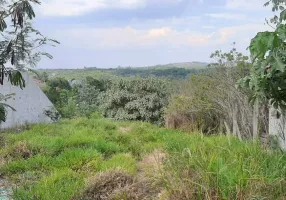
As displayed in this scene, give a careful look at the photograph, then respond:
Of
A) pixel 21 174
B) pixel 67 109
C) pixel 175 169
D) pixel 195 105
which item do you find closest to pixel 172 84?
pixel 195 105

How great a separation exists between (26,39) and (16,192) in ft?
6.82

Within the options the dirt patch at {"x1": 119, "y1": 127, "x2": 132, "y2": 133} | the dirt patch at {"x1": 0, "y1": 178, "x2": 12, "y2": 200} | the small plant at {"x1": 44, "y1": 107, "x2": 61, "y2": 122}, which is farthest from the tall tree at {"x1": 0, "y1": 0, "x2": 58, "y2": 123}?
the small plant at {"x1": 44, "y1": 107, "x2": 61, "y2": 122}

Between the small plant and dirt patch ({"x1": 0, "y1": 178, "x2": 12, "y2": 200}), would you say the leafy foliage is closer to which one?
dirt patch ({"x1": 0, "y1": 178, "x2": 12, "y2": 200})

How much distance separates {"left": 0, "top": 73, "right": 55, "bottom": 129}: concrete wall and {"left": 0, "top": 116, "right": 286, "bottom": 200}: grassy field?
473cm

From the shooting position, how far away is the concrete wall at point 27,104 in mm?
11062

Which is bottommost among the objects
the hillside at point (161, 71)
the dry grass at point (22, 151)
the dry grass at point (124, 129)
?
the dry grass at point (124, 129)

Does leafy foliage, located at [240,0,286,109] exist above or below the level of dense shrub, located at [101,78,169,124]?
above

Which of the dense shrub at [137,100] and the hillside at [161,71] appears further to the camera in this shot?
the dense shrub at [137,100]

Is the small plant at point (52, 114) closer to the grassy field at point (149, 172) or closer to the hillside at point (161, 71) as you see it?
the hillside at point (161, 71)

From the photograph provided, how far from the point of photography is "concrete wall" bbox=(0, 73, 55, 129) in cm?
1106

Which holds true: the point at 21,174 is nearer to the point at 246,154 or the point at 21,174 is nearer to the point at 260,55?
the point at 246,154

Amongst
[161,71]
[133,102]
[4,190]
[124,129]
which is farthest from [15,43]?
[161,71]

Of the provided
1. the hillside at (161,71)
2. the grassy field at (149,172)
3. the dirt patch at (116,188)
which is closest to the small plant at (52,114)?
the hillside at (161,71)

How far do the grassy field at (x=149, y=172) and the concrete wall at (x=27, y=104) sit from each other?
473 cm
